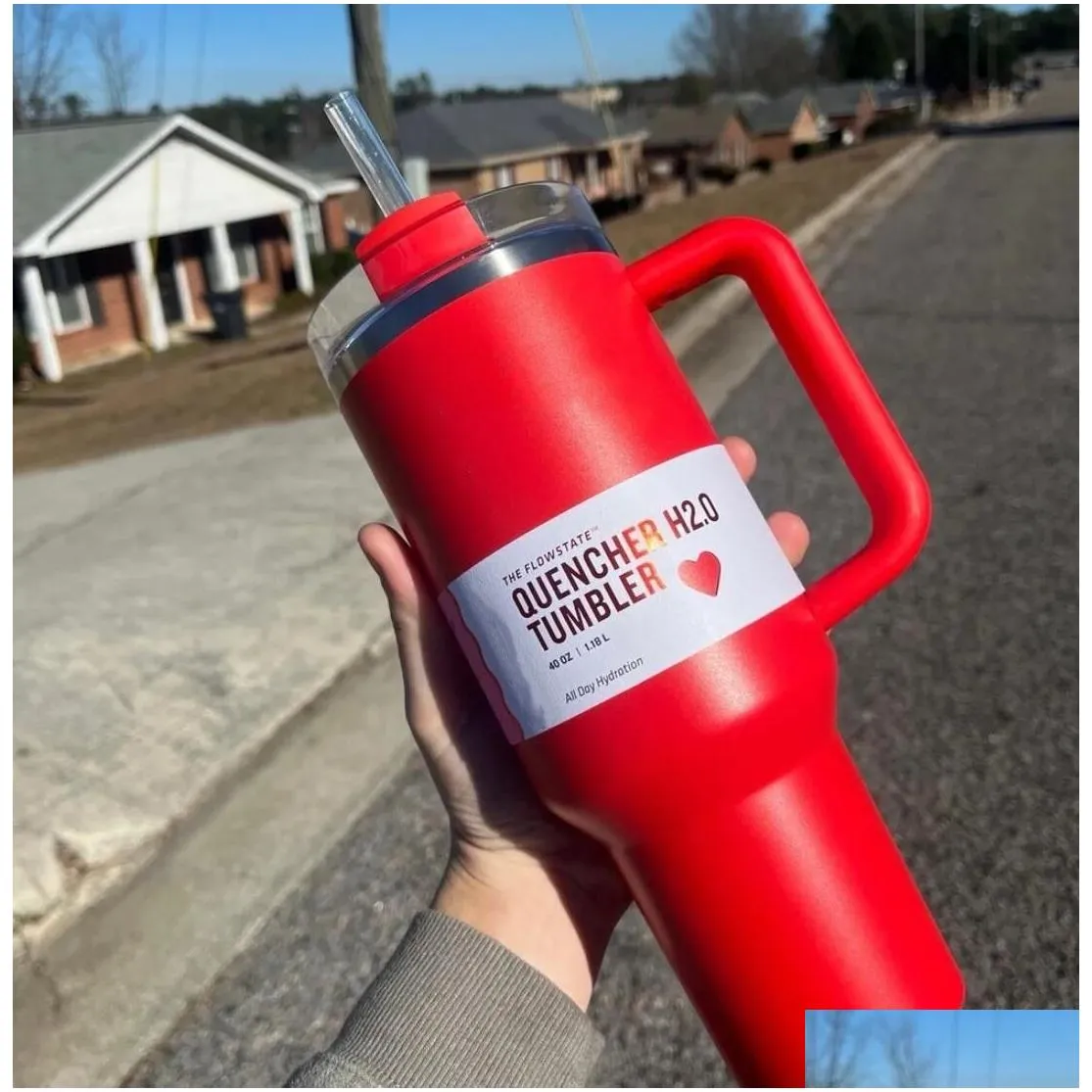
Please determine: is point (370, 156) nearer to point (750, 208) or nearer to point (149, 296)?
point (750, 208)

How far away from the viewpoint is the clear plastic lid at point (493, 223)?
1097 mm

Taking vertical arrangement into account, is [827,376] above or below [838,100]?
below

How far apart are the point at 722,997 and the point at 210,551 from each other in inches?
120

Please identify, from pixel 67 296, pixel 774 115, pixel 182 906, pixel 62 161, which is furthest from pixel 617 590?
pixel 774 115

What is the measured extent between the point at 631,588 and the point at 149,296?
19.4 metres

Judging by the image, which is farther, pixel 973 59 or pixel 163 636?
pixel 973 59

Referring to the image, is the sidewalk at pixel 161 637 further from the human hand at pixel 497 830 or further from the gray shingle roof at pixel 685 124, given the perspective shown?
the gray shingle roof at pixel 685 124

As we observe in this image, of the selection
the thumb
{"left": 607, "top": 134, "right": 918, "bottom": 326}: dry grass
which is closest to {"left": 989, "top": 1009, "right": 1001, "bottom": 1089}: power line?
the thumb

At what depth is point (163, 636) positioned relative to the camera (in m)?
3.23

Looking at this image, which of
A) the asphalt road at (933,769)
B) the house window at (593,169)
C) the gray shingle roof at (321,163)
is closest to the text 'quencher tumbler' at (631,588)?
the asphalt road at (933,769)

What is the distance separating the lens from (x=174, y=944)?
221 centimetres

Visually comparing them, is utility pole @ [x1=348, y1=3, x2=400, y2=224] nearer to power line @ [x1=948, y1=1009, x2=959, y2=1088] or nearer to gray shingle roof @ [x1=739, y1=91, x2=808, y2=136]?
power line @ [x1=948, y1=1009, x2=959, y2=1088]

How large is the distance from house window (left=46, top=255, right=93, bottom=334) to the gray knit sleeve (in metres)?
18.1

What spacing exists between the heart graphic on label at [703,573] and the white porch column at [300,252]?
2218cm
